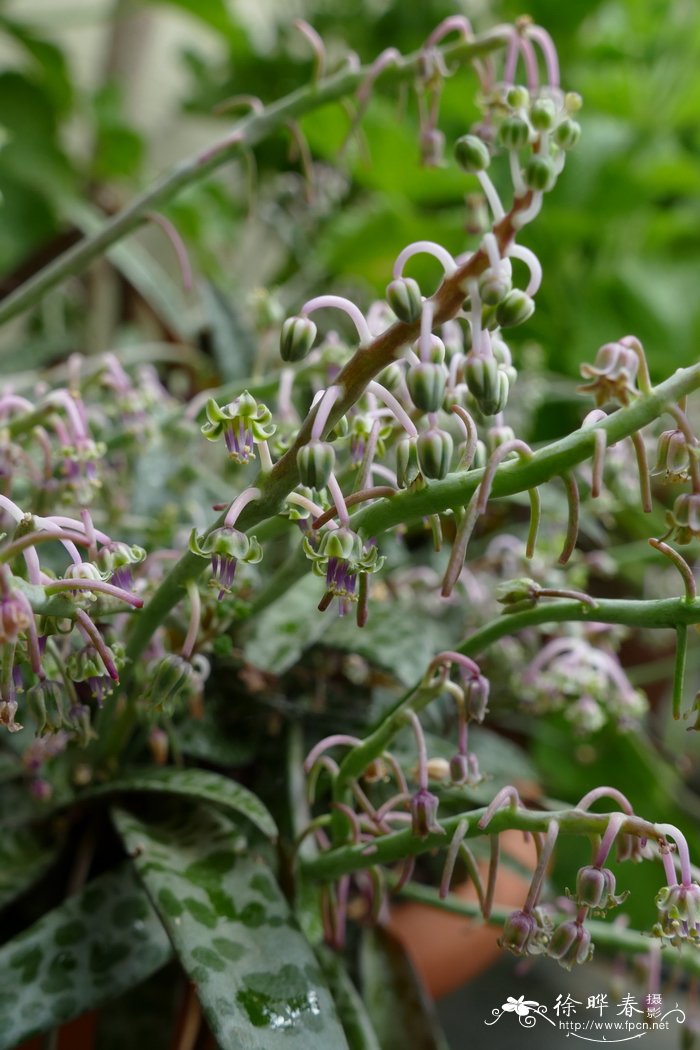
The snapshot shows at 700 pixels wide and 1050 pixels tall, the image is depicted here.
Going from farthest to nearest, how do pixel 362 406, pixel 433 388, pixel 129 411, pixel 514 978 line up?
pixel 514 978 < pixel 129 411 < pixel 362 406 < pixel 433 388

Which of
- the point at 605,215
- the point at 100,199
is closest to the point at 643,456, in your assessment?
the point at 605,215

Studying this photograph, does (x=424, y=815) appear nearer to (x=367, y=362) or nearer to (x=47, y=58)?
(x=367, y=362)

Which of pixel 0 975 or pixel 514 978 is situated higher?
pixel 0 975

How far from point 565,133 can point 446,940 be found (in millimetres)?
485

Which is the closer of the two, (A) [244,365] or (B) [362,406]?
(B) [362,406]

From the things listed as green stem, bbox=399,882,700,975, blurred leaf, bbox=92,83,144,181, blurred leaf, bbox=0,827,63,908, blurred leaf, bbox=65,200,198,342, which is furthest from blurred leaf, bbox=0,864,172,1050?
blurred leaf, bbox=92,83,144,181

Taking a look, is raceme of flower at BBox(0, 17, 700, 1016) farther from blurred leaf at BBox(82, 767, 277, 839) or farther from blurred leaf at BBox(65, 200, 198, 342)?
blurred leaf at BBox(65, 200, 198, 342)

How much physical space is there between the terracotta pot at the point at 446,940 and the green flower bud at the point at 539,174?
1.41 feet

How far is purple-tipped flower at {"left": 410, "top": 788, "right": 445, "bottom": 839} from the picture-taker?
1.17 ft

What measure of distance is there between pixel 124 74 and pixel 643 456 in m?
1.40

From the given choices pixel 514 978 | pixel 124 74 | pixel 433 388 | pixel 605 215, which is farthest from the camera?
pixel 124 74

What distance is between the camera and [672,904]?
309mm

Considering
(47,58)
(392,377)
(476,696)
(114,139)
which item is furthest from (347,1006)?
(47,58)

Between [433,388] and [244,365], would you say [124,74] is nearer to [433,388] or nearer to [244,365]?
[244,365]
